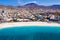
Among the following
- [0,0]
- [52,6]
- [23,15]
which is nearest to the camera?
[23,15]

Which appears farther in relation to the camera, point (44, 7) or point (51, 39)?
point (44, 7)

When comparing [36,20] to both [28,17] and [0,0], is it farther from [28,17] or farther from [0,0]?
[0,0]

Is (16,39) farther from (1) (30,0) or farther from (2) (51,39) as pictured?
(1) (30,0)

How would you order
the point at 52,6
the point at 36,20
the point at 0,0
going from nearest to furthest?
1. the point at 36,20
2. the point at 0,0
3. the point at 52,6

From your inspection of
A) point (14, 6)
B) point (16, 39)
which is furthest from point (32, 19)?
point (16, 39)

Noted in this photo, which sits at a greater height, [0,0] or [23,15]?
[0,0]

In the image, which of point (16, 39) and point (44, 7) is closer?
point (16, 39)

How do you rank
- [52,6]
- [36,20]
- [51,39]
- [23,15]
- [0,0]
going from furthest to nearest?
[52,6], [0,0], [23,15], [36,20], [51,39]

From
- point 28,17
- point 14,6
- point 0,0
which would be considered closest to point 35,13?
point 28,17

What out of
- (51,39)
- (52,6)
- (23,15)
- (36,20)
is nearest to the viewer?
(51,39)
